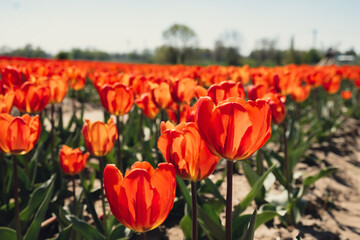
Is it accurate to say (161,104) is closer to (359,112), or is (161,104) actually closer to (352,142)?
(352,142)

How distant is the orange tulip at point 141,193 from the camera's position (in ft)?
2.96

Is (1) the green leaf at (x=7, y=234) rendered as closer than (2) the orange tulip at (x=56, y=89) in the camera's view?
Yes

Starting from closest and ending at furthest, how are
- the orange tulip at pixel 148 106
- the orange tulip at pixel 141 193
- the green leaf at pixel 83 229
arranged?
1. the orange tulip at pixel 141 193
2. the green leaf at pixel 83 229
3. the orange tulip at pixel 148 106

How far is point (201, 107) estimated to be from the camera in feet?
3.16

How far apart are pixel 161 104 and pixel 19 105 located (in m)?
1.03

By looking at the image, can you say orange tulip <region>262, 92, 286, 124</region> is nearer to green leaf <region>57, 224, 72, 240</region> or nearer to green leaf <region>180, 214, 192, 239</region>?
green leaf <region>180, 214, 192, 239</region>

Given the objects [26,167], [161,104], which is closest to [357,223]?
[161,104]

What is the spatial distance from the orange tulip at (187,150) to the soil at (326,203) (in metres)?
0.68

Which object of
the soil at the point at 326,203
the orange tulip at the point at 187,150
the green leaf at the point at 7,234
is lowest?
the soil at the point at 326,203

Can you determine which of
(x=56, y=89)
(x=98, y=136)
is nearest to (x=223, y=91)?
(x=98, y=136)

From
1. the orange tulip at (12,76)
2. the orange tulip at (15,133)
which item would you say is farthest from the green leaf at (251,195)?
the orange tulip at (12,76)

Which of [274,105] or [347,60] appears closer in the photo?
[274,105]

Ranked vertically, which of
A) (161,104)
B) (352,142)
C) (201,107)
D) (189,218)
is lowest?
(352,142)

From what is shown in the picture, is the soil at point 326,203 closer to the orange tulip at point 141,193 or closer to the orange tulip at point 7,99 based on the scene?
the orange tulip at point 141,193
